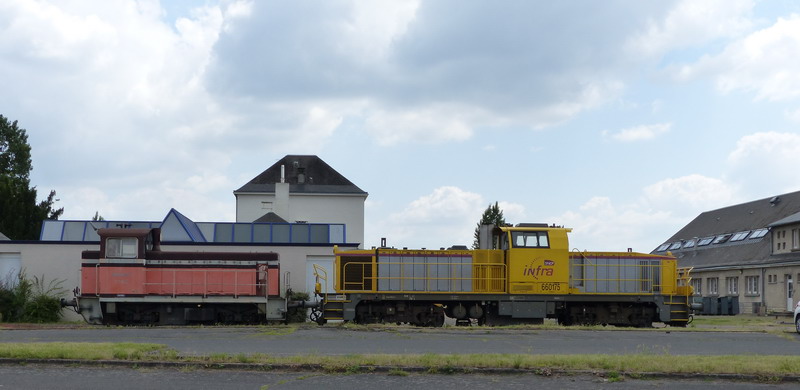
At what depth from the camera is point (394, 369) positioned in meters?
12.9

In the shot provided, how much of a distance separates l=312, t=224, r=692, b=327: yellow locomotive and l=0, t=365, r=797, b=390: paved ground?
45.8ft

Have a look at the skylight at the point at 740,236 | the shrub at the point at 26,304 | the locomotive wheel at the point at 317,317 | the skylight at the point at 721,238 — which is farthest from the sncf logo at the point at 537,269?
the skylight at the point at 721,238

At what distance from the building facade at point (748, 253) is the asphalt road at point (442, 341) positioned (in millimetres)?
21813

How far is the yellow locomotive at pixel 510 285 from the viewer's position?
88.3 ft

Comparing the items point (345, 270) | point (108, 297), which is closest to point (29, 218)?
point (108, 297)

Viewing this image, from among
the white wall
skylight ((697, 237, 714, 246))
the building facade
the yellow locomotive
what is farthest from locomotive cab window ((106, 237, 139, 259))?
skylight ((697, 237, 714, 246))

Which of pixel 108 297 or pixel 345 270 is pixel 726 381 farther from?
pixel 108 297

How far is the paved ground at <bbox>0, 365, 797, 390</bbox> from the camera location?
38.5 ft

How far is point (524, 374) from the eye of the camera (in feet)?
41.6

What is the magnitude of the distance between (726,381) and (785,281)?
131 feet

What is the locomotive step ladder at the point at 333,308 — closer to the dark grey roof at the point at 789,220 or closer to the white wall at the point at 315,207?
the dark grey roof at the point at 789,220

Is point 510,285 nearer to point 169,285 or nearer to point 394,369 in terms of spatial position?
point 169,285

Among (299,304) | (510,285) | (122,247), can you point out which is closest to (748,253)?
(510,285)

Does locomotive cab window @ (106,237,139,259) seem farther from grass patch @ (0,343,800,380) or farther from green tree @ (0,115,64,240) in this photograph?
green tree @ (0,115,64,240)
